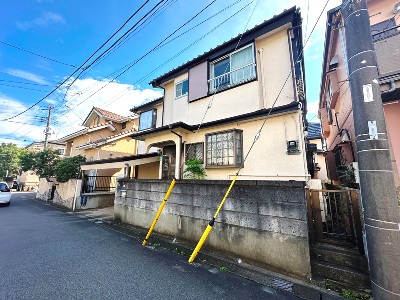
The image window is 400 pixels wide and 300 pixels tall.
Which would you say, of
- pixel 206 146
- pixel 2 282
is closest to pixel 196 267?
pixel 2 282

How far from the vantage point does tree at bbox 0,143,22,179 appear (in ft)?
100

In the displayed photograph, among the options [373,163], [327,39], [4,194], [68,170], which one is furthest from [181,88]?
[4,194]

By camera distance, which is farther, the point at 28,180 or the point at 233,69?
the point at 28,180

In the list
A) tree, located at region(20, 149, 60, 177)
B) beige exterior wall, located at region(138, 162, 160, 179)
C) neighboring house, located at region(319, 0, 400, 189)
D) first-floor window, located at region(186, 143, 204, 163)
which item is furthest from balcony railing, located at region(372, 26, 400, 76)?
tree, located at region(20, 149, 60, 177)

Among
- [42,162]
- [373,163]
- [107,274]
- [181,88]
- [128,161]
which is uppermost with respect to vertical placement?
[181,88]

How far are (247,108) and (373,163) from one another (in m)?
5.33

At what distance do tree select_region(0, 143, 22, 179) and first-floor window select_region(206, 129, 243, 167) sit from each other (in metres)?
39.2

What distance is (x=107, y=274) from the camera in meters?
3.65

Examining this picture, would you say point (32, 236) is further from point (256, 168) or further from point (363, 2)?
point (363, 2)

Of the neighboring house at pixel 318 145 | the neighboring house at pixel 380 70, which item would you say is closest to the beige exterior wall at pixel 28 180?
the neighboring house at pixel 318 145

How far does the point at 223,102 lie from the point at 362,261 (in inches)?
266

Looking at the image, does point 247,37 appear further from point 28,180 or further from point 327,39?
point 28,180

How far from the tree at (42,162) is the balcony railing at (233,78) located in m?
17.2

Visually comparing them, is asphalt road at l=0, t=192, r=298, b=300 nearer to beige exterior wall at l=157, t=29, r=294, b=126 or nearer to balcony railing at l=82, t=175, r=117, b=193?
beige exterior wall at l=157, t=29, r=294, b=126
